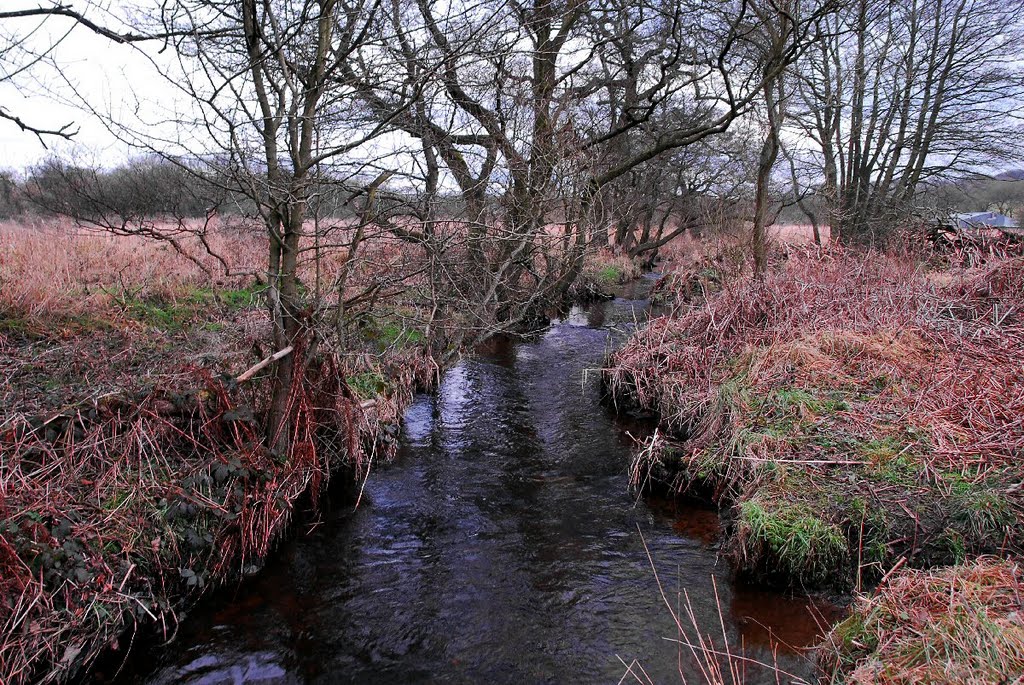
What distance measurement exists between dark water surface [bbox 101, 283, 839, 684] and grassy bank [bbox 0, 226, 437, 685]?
37 centimetres

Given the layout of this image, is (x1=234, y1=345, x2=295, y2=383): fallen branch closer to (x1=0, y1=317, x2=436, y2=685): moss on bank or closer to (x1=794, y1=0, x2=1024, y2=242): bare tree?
(x1=0, y1=317, x2=436, y2=685): moss on bank

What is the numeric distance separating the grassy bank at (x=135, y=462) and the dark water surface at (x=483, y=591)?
37 centimetres

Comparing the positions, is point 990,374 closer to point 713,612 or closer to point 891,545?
point 891,545

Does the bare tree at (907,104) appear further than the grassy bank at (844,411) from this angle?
Yes

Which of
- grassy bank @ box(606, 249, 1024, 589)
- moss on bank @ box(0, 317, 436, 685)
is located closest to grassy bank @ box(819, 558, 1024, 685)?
grassy bank @ box(606, 249, 1024, 589)

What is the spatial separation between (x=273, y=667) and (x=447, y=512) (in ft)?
7.45

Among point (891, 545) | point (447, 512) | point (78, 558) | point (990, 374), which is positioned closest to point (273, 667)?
point (78, 558)

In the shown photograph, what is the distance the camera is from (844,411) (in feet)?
21.1

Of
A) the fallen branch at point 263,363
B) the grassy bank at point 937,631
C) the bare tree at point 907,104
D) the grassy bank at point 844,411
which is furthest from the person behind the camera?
the bare tree at point 907,104

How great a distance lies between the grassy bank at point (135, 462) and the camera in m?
3.74

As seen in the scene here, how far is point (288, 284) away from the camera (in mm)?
5746

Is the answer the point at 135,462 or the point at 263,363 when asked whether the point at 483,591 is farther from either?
the point at 135,462

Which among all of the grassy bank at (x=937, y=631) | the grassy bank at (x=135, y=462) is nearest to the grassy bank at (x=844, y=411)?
the grassy bank at (x=937, y=631)

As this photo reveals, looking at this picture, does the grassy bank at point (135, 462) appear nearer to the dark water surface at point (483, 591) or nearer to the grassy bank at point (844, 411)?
the dark water surface at point (483, 591)
